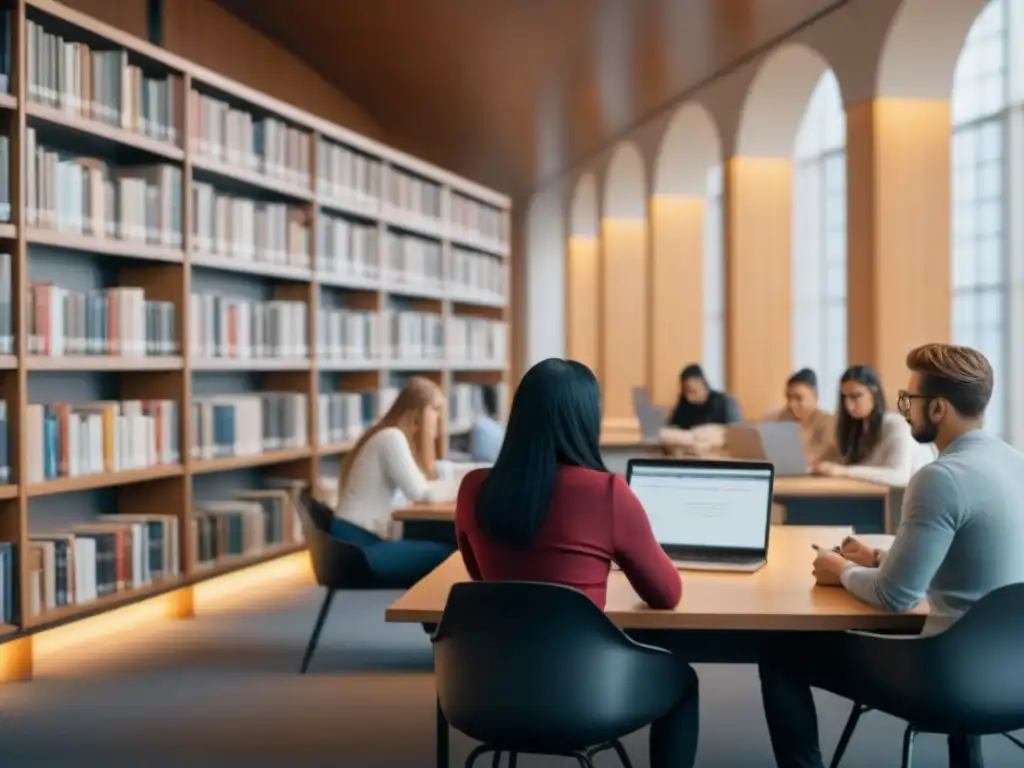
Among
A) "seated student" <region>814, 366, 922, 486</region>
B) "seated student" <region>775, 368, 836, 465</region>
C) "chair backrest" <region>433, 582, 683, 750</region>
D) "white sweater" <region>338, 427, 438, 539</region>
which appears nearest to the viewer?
"chair backrest" <region>433, 582, 683, 750</region>

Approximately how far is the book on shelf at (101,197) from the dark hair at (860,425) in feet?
10.5

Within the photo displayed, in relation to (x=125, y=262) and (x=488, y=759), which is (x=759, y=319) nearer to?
(x=125, y=262)

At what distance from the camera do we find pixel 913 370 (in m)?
3.15

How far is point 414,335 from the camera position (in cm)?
973

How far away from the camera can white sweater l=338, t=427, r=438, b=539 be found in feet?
18.7

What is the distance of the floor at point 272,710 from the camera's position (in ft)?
13.7

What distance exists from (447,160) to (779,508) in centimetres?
1090

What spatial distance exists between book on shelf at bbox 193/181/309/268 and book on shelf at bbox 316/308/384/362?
457 millimetres

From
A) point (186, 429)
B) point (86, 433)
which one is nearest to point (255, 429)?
point (186, 429)

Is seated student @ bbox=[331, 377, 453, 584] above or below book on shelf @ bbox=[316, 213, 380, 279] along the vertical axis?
below

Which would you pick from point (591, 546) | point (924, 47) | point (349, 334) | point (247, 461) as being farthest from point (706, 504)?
point (349, 334)

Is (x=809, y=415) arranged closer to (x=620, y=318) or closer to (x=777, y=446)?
(x=777, y=446)

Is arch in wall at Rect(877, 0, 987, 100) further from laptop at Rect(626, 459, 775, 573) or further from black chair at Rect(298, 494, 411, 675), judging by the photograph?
laptop at Rect(626, 459, 775, 573)

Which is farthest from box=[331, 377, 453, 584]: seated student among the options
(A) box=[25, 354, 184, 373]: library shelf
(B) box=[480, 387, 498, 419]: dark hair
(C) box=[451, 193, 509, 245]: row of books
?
(B) box=[480, 387, 498, 419]: dark hair
